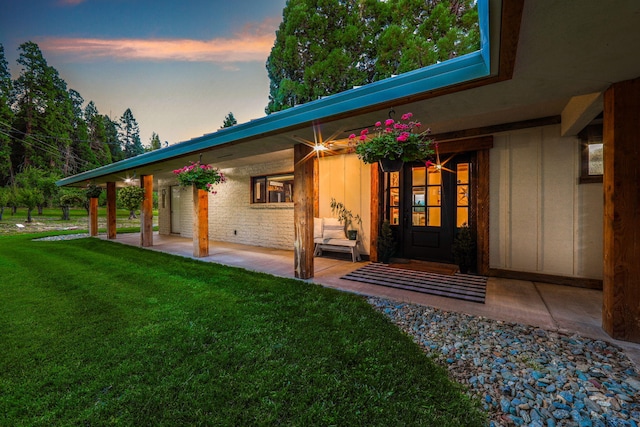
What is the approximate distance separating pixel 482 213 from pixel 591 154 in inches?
59.4

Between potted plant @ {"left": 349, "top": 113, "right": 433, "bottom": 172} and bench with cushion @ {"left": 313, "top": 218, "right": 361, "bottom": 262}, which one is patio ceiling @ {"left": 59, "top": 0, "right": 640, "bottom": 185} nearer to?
potted plant @ {"left": 349, "top": 113, "right": 433, "bottom": 172}

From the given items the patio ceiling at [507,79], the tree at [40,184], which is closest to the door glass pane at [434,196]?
the patio ceiling at [507,79]

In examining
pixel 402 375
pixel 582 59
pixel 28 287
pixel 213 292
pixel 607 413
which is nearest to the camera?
pixel 607 413

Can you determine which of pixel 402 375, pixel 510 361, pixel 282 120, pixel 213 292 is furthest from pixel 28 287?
pixel 510 361

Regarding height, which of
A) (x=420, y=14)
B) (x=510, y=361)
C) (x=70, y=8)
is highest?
(x=70, y=8)

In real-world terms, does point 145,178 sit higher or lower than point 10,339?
higher

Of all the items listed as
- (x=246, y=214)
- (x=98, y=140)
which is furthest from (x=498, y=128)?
(x=98, y=140)

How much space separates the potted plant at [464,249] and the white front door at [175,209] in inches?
389

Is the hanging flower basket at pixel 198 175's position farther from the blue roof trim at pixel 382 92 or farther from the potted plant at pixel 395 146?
the potted plant at pixel 395 146

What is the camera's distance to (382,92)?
260 cm

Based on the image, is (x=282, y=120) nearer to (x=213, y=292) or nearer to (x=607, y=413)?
(x=213, y=292)

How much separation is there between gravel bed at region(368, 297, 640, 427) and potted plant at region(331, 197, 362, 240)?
9.68 feet

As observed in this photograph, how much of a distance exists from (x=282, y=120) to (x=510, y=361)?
338cm

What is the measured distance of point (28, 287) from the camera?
3.60 m
